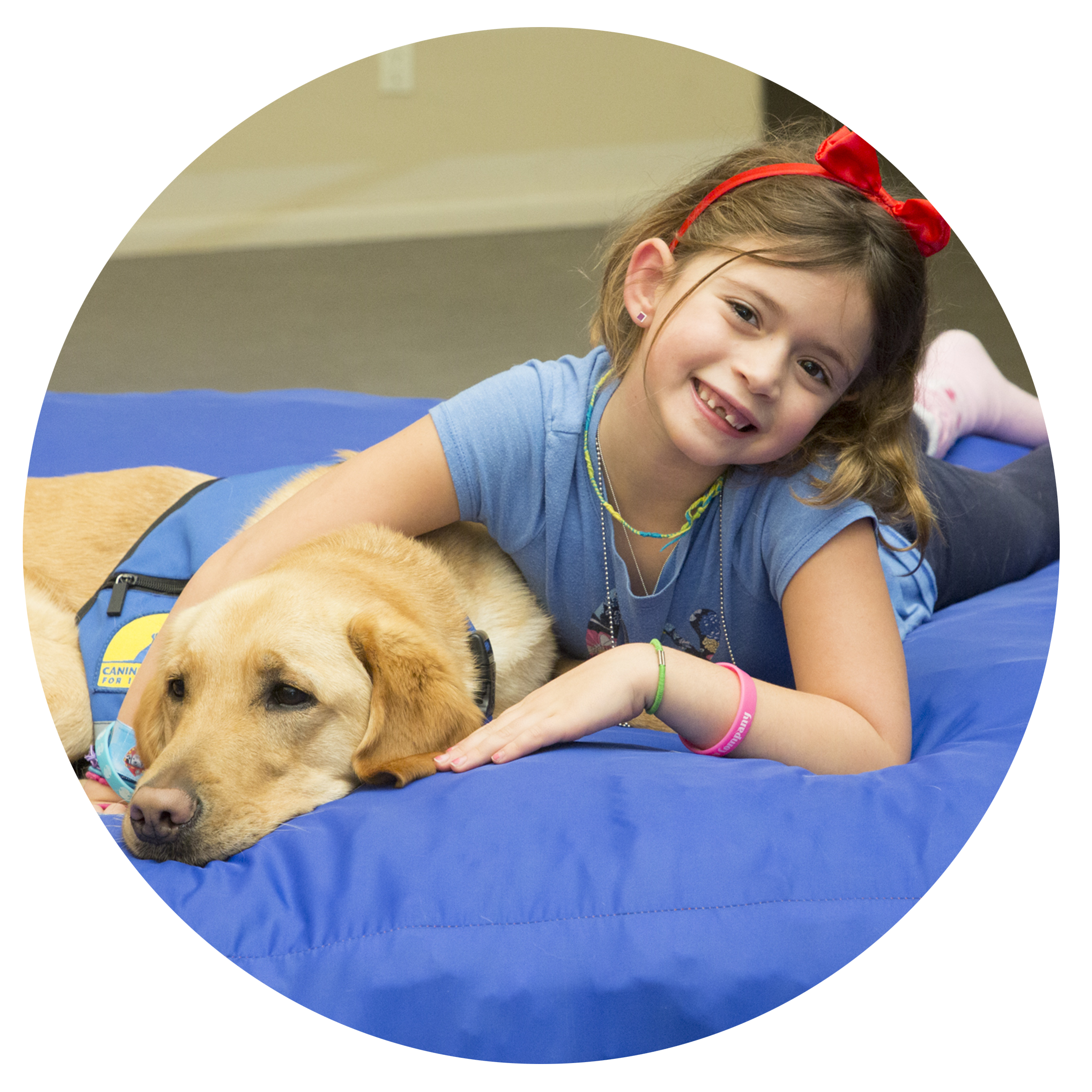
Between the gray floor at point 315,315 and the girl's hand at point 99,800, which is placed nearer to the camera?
the girl's hand at point 99,800

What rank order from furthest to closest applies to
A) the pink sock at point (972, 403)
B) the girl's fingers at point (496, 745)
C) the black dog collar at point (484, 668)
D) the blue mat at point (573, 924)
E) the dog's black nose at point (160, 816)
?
the pink sock at point (972, 403) < the black dog collar at point (484, 668) < the girl's fingers at point (496, 745) < the dog's black nose at point (160, 816) < the blue mat at point (573, 924)

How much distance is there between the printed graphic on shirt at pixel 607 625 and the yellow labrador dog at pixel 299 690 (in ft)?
0.31

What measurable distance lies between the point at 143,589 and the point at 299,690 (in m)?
0.60

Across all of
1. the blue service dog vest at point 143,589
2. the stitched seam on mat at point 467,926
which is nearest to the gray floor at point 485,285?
the blue service dog vest at point 143,589

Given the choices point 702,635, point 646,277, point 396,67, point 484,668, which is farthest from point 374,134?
point 484,668

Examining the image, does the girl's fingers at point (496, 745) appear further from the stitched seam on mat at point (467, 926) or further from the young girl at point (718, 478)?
the stitched seam on mat at point (467, 926)

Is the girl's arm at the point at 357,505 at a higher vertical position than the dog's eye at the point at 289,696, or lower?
higher

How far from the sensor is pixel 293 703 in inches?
56.1

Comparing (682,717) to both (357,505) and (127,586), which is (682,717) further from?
(127,586)

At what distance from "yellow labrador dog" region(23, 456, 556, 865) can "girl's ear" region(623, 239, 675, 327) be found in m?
0.53

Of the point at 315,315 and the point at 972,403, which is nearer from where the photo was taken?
the point at 972,403

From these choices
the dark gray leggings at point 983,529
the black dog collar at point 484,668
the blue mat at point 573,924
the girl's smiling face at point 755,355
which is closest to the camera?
the blue mat at point 573,924

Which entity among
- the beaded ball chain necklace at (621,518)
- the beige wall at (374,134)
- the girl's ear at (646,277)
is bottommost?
the beaded ball chain necklace at (621,518)

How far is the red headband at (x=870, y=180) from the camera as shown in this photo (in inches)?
62.9
